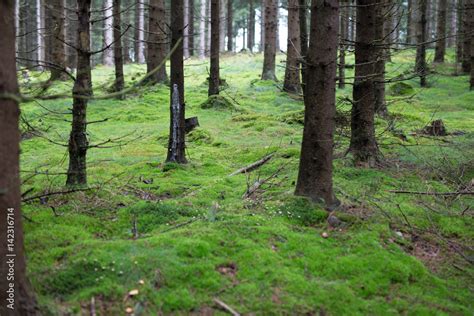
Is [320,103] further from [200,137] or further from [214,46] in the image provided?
[214,46]

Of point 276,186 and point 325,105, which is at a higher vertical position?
point 325,105

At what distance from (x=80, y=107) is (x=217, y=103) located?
9.96 m

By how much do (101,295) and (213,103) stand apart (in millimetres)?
12204

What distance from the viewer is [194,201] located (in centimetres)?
649

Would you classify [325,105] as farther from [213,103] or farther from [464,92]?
[464,92]

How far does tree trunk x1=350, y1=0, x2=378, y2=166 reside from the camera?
312 inches

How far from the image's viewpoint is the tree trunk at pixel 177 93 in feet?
27.7

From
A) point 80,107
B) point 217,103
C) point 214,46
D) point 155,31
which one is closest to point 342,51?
point 80,107

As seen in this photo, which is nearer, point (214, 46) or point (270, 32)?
point (214, 46)

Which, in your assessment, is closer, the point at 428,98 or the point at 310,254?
the point at 310,254

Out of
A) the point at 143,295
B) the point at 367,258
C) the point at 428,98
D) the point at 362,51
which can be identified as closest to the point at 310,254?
the point at 367,258

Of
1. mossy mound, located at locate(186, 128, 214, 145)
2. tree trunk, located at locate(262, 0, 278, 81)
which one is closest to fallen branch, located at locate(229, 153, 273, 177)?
mossy mound, located at locate(186, 128, 214, 145)

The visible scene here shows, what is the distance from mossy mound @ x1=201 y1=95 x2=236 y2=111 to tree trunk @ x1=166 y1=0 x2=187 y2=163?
22.9ft

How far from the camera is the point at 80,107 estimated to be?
605 centimetres
